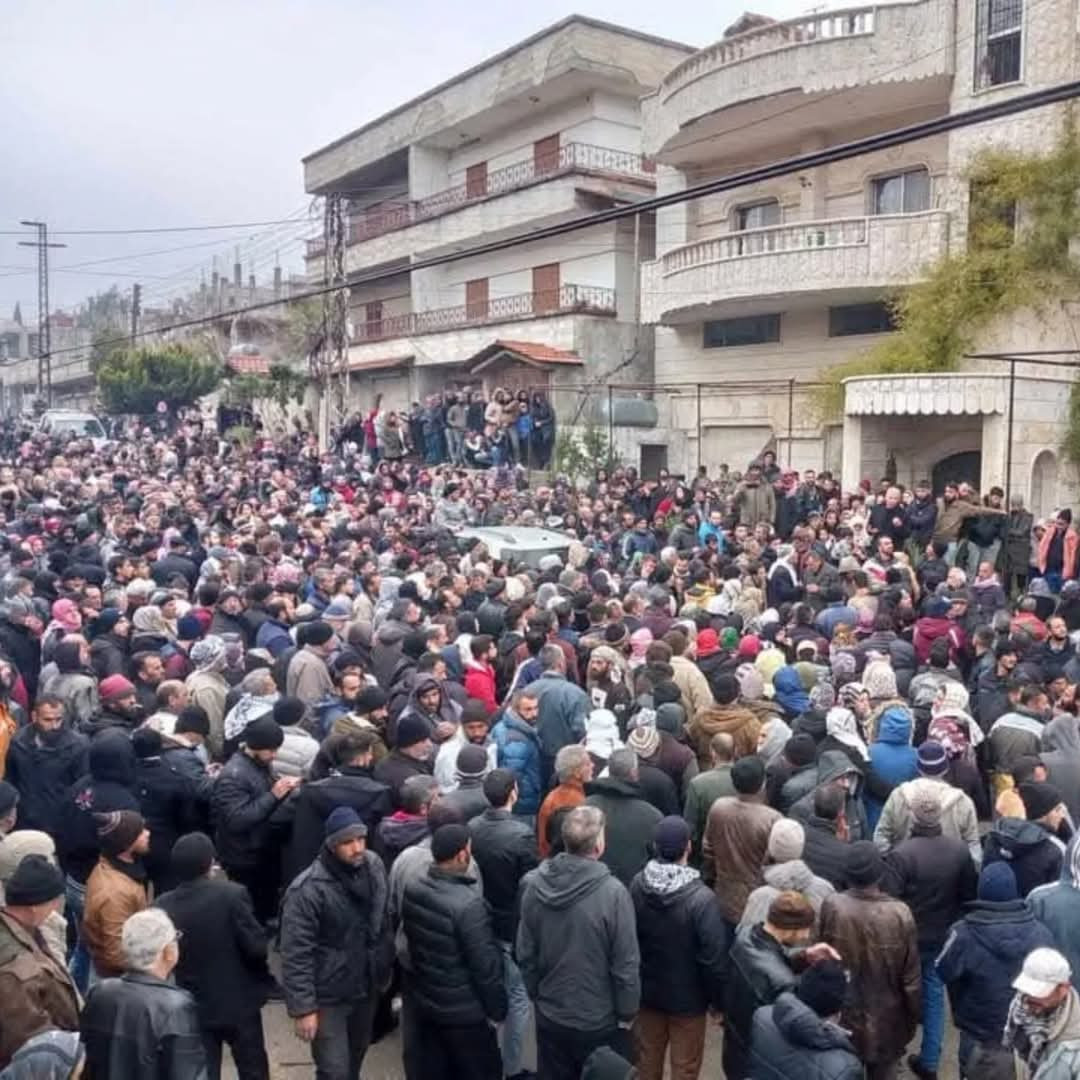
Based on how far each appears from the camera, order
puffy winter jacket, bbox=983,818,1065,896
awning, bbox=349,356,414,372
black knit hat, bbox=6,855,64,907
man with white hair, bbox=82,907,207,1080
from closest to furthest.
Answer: man with white hair, bbox=82,907,207,1080 → black knit hat, bbox=6,855,64,907 → puffy winter jacket, bbox=983,818,1065,896 → awning, bbox=349,356,414,372

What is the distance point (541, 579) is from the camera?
11469 mm

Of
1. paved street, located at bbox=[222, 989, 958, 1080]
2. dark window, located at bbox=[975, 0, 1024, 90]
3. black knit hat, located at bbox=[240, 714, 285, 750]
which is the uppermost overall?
dark window, located at bbox=[975, 0, 1024, 90]

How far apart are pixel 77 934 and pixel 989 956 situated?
436 cm

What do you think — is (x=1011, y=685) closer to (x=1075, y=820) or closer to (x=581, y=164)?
(x=1075, y=820)

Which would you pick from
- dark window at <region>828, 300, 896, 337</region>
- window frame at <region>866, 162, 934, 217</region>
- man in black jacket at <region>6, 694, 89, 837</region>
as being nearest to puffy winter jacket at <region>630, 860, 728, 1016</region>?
Result: man in black jacket at <region>6, 694, 89, 837</region>

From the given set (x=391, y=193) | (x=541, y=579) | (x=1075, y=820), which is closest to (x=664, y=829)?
(x=1075, y=820)

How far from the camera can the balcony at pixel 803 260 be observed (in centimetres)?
1847

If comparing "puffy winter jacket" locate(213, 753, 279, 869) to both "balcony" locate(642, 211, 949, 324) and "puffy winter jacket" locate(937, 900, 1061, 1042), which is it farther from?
"balcony" locate(642, 211, 949, 324)

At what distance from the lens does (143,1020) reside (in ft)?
11.9

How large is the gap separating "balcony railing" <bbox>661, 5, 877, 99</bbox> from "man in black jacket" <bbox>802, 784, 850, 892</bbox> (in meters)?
17.5

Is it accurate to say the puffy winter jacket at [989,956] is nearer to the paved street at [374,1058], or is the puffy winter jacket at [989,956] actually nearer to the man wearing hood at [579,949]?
the paved street at [374,1058]

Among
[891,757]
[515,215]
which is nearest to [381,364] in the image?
[515,215]

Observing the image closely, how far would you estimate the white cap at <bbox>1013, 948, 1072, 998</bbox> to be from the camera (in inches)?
145

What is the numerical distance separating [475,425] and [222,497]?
25.3 ft
